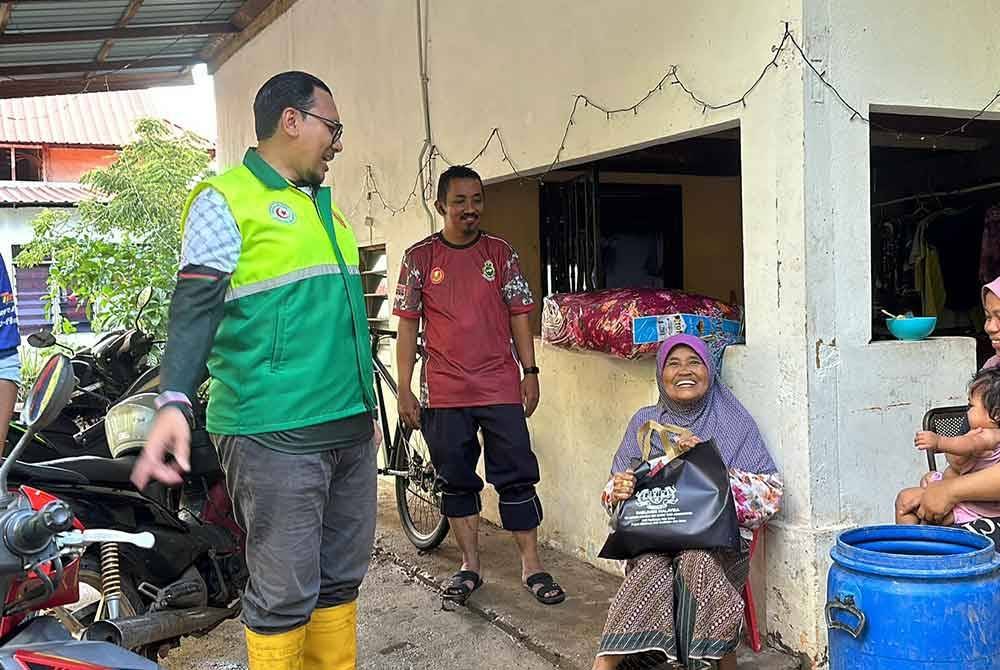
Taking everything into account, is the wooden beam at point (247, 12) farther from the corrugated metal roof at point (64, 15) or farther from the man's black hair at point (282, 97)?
the man's black hair at point (282, 97)

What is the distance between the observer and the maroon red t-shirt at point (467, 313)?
3.95m

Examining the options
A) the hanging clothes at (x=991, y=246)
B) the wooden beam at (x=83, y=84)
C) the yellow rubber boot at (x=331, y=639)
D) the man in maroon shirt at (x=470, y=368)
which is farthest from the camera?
the wooden beam at (x=83, y=84)

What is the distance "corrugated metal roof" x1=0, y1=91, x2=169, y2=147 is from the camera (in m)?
15.2

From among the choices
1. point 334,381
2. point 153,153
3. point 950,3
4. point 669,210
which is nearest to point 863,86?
point 950,3

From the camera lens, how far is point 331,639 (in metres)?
2.52

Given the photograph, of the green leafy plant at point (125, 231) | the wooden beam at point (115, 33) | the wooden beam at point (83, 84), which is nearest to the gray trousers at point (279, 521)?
the green leafy plant at point (125, 231)

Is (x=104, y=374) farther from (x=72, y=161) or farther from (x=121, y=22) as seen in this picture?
(x=72, y=161)

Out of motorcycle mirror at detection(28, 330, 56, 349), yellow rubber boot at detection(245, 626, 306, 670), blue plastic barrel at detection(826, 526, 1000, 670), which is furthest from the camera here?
motorcycle mirror at detection(28, 330, 56, 349)

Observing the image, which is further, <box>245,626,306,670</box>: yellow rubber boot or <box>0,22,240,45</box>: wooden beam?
<box>0,22,240,45</box>: wooden beam

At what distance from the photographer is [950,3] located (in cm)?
316

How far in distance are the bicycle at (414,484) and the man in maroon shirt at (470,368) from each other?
0.47 m

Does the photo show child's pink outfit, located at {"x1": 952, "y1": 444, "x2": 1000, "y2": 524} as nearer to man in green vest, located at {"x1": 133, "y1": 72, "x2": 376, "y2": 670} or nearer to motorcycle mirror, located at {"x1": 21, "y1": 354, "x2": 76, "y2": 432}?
man in green vest, located at {"x1": 133, "y1": 72, "x2": 376, "y2": 670}

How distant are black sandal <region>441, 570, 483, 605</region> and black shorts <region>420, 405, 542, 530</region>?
255 millimetres

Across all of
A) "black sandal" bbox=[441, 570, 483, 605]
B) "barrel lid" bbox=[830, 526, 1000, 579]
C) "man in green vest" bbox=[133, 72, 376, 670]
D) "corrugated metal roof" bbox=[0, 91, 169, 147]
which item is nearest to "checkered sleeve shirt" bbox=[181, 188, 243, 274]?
"man in green vest" bbox=[133, 72, 376, 670]
